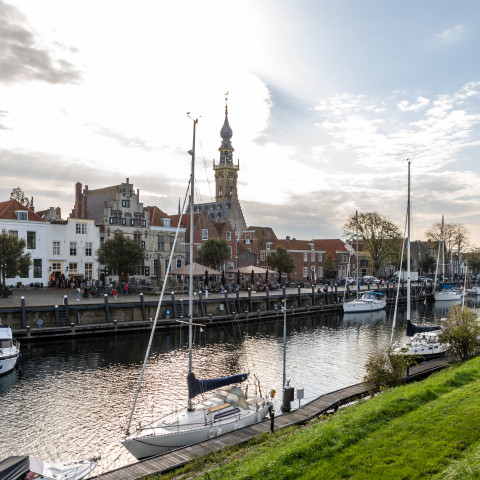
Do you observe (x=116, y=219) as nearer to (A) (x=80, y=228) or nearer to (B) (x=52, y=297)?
(A) (x=80, y=228)

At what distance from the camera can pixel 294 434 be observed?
1573cm

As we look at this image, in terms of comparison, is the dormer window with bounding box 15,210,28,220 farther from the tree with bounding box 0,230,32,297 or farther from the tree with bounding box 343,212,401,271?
the tree with bounding box 343,212,401,271

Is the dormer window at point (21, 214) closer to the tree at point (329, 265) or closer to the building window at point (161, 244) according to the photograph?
the building window at point (161, 244)

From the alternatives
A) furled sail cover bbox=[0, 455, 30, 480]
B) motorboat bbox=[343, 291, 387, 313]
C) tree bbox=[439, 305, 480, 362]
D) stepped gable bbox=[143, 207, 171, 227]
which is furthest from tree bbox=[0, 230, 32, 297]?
motorboat bbox=[343, 291, 387, 313]

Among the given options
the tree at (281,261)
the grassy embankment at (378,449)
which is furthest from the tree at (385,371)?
the tree at (281,261)

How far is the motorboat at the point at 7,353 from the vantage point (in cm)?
2833

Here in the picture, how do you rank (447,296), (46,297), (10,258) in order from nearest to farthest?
1. (10,258)
2. (46,297)
3. (447,296)

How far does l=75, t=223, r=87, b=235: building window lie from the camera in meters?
59.9

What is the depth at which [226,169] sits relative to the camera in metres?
128

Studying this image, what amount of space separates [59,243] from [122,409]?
134 ft

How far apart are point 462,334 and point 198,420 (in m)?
16.6

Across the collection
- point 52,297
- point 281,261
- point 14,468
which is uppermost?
point 281,261

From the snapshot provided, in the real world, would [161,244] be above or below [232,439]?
above

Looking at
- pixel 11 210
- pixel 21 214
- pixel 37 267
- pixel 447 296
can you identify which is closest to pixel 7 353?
pixel 37 267
